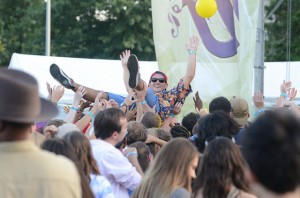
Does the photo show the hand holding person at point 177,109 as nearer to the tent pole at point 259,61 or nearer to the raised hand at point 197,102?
the raised hand at point 197,102

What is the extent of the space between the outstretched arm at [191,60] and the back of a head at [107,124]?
412cm

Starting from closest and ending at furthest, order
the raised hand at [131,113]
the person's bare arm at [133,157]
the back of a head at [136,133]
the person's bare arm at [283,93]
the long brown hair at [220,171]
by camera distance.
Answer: the long brown hair at [220,171]
the person's bare arm at [133,157]
the back of a head at [136,133]
the person's bare arm at [283,93]
the raised hand at [131,113]

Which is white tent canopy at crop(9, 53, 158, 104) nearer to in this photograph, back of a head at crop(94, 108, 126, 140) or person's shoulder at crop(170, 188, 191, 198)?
back of a head at crop(94, 108, 126, 140)

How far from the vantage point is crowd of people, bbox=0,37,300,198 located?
275 cm

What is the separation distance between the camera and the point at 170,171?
200 inches

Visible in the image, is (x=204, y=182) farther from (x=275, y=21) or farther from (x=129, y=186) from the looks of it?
(x=275, y=21)

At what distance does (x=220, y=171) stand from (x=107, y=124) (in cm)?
144

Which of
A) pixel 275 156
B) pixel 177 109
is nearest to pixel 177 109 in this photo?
pixel 177 109

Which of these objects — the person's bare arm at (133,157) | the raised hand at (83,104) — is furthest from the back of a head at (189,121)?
the raised hand at (83,104)

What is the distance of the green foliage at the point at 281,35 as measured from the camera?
36.4 metres

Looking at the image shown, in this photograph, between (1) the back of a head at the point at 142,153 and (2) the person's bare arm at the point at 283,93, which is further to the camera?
(2) the person's bare arm at the point at 283,93

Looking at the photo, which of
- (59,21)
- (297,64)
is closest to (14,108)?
(297,64)

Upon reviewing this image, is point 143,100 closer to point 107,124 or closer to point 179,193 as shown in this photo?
point 107,124

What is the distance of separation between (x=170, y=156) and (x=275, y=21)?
34413 millimetres
